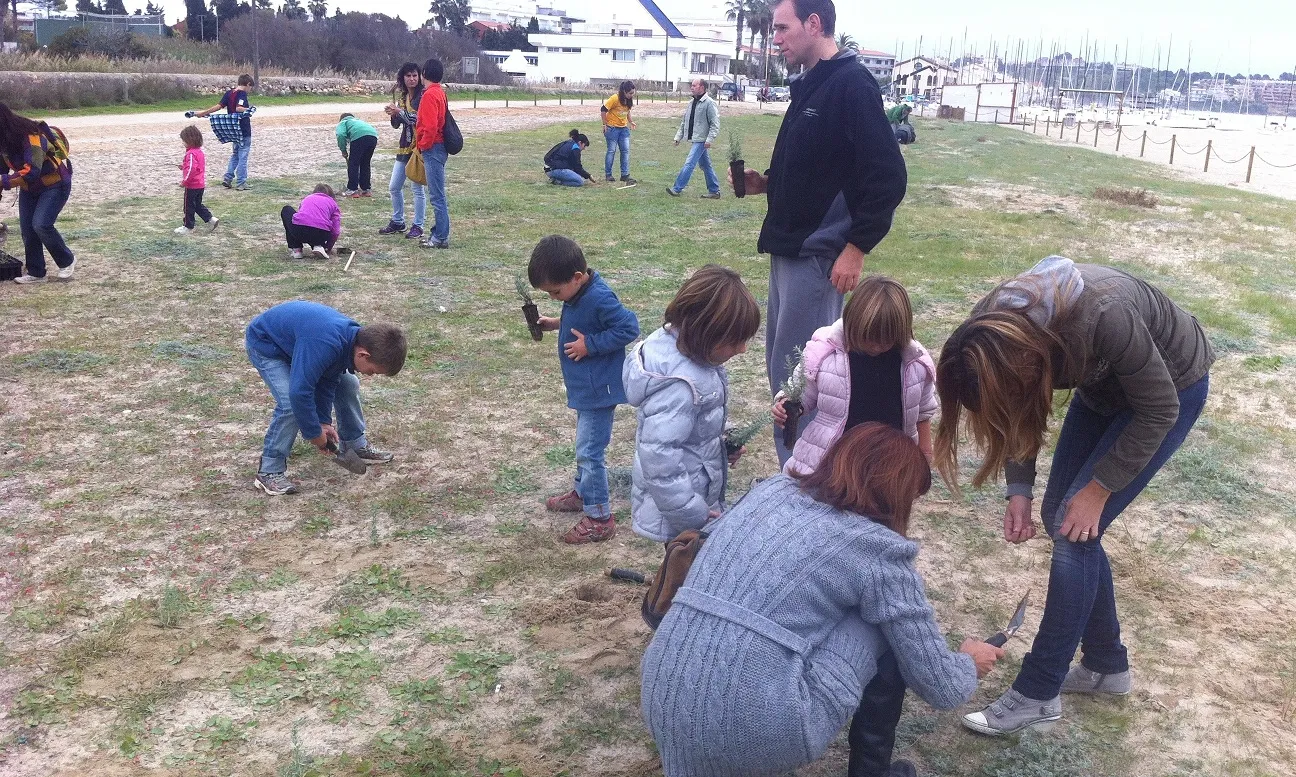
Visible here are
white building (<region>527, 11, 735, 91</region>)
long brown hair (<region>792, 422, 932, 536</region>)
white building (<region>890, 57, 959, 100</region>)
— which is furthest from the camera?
white building (<region>890, 57, 959, 100</region>)

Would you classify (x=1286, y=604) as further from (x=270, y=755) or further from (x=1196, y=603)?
(x=270, y=755)

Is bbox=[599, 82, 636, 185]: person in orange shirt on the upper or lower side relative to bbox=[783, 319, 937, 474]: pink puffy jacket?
upper

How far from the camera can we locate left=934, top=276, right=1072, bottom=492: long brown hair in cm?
249

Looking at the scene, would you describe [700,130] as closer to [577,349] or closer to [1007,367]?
[577,349]

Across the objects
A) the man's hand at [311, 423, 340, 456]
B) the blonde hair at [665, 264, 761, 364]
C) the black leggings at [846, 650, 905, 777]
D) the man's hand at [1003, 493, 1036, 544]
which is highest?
the blonde hair at [665, 264, 761, 364]

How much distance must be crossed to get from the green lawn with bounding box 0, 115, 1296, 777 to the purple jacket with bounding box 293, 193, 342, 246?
1.15m

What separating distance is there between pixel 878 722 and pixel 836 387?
123cm

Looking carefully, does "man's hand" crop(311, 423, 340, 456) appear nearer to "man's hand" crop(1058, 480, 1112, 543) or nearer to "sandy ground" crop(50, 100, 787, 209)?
"man's hand" crop(1058, 480, 1112, 543)

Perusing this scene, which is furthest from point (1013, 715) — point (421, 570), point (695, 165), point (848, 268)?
point (695, 165)

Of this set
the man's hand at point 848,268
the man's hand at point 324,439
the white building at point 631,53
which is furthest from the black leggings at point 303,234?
the white building at point 631,53

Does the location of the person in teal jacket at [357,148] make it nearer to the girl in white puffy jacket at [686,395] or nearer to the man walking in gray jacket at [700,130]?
the man walking in gray jacket at [700,130]

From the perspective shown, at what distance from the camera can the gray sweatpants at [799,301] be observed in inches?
164

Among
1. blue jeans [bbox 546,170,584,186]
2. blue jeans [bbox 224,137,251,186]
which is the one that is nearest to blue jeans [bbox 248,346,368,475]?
blue jeans [bbox 224,137,251,186]

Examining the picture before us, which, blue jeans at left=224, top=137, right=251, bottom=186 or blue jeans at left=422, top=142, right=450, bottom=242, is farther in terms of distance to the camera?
blue jeans at left=224, top=137, right=251, bottom=186
